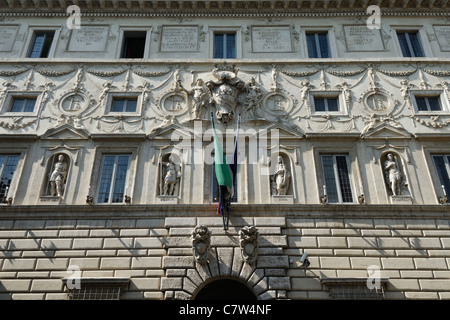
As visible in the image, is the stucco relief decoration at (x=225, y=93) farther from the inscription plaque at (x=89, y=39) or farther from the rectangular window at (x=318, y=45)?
the inscription plaque at (x=89, y=39)

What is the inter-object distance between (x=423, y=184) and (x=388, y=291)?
4506 mm

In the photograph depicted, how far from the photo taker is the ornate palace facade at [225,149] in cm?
1320

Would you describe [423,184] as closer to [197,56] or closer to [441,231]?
[441,231]

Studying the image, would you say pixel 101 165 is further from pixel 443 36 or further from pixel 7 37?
pixel 443 36

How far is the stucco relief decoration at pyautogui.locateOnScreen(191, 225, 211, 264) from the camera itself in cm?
1314

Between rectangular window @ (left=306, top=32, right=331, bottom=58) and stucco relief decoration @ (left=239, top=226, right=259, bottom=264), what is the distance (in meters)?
9.67

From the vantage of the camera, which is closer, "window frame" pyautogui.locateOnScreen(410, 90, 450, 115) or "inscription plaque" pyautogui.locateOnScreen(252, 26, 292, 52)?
"window frame" pyautogui.locateOnScreen(410, 90, 450, 115)

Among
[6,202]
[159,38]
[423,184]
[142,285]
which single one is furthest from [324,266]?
[159,38]

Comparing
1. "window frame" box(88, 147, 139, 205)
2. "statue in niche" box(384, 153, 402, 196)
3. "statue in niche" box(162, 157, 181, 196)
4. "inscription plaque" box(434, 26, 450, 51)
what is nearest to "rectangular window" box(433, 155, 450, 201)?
"statue in niche" box(384, 153, 402, 196)

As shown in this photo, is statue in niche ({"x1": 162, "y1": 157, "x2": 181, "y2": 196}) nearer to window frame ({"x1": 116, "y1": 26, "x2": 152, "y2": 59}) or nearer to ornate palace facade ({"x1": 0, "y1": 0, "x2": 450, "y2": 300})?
ornate palace facade ({"x1": 0, "y1": 0, "x2": 450, "y2": 300})

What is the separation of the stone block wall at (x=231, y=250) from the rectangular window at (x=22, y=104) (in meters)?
4.90

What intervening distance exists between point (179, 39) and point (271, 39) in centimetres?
447

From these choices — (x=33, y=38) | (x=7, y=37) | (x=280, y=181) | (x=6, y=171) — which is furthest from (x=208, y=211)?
(x=7, y=37)
